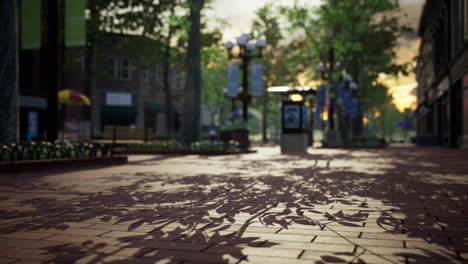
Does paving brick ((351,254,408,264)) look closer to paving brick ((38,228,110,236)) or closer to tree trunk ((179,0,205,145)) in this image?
paving brick ((38,228,110,236))

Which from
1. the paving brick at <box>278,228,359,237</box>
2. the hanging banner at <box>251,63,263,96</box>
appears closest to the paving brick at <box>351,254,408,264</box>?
the paving brick at <box>278,228,359,237</box>

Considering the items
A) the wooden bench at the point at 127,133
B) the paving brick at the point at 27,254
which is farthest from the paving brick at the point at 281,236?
the wooden bench at the point at 127,133

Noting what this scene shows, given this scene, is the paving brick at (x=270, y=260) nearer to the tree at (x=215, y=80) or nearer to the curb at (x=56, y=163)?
the curb at (x=56, y=163)

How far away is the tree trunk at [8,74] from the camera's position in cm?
1185

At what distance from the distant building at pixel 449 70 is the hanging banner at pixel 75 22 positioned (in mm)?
20106

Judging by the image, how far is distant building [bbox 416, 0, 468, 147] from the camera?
89.3 ft

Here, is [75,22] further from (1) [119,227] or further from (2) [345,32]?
(2) [345,32]

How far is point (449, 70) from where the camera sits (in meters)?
32.0

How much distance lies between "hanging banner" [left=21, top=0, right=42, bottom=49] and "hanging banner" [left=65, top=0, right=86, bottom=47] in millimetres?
1161

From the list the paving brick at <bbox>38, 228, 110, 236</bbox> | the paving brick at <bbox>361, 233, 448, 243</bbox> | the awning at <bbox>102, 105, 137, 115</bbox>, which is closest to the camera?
the paving brick at <bbox>361, 233, 448, 243</bbox>

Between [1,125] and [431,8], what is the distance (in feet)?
134

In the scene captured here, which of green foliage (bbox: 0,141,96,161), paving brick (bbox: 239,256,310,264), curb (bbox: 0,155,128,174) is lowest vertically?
paving brick (bbox: 239,256,310,264)

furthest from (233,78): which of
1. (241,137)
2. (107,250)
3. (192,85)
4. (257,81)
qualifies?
(107,250)

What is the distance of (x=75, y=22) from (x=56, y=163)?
434 cm
